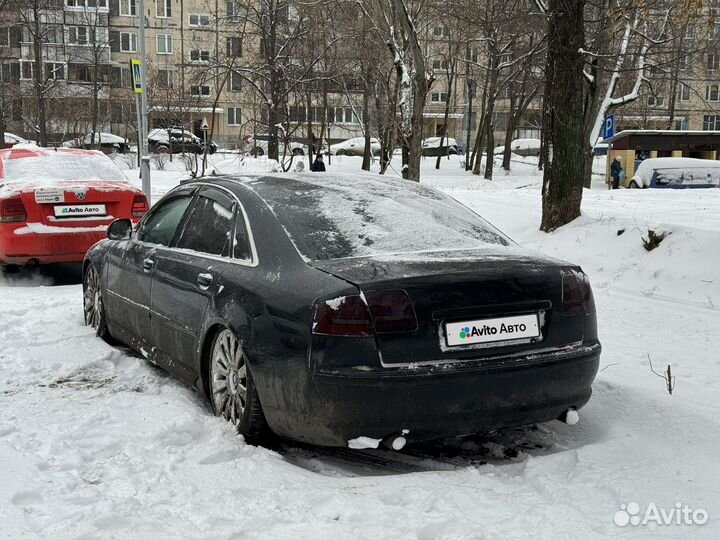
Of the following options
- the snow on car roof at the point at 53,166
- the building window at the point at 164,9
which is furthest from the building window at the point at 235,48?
→ the building window at the point at 164,9

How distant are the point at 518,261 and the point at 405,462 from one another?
1.13m

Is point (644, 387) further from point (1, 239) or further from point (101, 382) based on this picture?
point (1, 239)

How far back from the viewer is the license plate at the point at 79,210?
352 inches

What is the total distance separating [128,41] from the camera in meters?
67.7

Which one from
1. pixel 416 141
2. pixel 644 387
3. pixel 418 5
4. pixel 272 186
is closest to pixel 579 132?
pixel 416 141

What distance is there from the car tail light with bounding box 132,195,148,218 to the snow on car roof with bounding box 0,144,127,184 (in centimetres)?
50

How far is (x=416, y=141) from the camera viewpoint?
15.8m

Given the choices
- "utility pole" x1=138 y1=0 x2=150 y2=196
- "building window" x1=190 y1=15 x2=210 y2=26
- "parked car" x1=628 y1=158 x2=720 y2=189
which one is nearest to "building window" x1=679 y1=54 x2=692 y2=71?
"parked car" x1=628 y1=158 x2=720 y2=189

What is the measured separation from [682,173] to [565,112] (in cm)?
1780

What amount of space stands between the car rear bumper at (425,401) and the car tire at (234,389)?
0.23m

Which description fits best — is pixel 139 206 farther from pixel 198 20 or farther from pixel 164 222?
pixel 198 20

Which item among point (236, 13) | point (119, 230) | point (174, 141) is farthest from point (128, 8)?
point (119, 230)

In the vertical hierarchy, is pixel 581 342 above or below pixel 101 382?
above

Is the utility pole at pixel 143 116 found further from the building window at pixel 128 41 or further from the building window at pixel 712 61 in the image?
the building window at pixel 128 41
